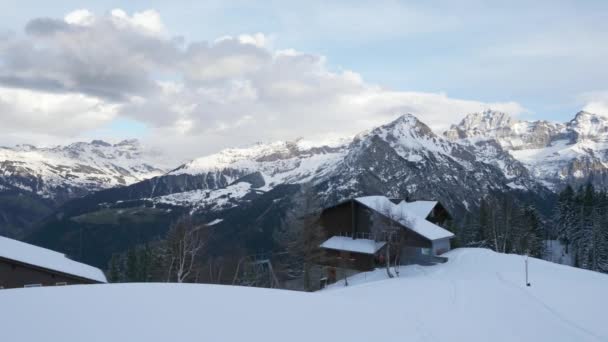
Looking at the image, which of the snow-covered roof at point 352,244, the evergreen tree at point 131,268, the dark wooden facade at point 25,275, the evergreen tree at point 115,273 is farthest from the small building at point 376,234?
the evergreen tree at point 115,273

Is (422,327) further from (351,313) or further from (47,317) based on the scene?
(47,317)

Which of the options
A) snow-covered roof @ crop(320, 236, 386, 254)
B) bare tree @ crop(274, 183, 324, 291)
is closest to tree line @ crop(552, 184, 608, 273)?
snow-covered roof @ crop(320, 236, 386, 254)

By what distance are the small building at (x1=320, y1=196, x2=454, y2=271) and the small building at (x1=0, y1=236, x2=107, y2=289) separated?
28.4 meters

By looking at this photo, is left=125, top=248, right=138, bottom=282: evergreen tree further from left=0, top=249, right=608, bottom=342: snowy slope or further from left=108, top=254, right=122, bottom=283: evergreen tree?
left=0, top=249, right=608, bottom=342: snowy slope

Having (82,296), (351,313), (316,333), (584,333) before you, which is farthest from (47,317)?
(584,333)

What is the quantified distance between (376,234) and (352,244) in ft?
19.2

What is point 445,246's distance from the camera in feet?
176

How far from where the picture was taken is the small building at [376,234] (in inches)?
1864

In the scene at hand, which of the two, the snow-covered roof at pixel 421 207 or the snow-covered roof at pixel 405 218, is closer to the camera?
the snow-covered roof at pixel 405 218

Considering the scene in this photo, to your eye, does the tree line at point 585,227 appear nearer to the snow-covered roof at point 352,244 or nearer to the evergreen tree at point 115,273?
the snow-covered roof at point 352,244

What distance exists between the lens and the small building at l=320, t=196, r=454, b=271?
155 ft

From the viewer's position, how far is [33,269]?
102 ft

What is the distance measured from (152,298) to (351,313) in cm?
717

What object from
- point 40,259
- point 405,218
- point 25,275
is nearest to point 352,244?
point 405,218
